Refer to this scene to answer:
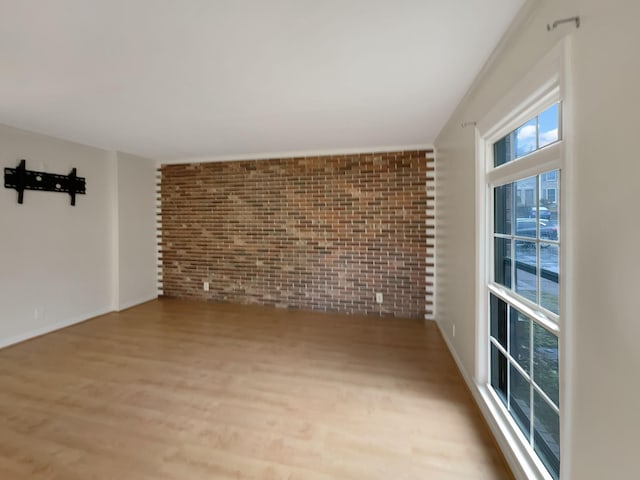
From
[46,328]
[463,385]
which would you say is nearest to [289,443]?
[463,385]

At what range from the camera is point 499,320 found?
6.92 ft

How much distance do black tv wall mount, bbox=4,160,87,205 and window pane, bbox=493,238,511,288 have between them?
196 inches

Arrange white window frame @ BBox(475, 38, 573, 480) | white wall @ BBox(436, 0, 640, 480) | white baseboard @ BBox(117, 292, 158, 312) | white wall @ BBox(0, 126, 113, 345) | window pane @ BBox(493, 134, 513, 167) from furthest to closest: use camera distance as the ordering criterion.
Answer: white baseboard @ BBox(117, 292, 158, 312)
white wall @ BBox(0, 126, 113, 345)
window pane @ BBox(493, 134, 513, 167)
white window frame @ BBox(475, 38, 573, 480)
white wall @ BBox(436, 0, 640, 480)

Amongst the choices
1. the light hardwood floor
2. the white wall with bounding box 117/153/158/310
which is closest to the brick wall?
the white wall with bounding box 117/153/158/310

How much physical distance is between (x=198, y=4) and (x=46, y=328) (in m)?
4.37

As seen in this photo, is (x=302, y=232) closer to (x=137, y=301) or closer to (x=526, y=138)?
(x=137, y=301)

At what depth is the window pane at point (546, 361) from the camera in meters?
1.44

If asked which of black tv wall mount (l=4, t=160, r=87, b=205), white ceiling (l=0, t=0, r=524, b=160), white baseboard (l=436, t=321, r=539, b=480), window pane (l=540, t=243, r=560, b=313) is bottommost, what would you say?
white baseboard (l=436, t=321, r=539, b=480)

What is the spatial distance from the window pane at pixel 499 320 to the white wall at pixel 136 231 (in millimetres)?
5123

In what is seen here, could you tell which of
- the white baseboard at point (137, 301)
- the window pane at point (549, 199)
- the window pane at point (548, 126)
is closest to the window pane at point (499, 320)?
the window pane at point (549, 199)

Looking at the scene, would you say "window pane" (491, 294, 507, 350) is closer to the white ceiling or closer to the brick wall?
the white ceiling

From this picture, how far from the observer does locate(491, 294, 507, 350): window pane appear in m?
2.04

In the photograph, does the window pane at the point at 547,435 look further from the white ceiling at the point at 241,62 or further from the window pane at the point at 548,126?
the white ceiling at the point at 241,62

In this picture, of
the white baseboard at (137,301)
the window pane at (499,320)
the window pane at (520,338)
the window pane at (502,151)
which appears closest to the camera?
the window pane at (520,338)
